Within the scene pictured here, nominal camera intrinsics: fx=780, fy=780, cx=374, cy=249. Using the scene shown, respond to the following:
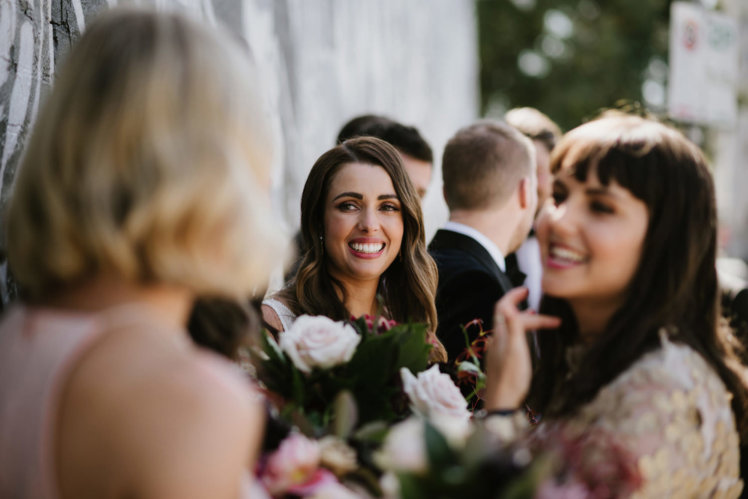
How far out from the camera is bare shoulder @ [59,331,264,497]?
3.64 feet

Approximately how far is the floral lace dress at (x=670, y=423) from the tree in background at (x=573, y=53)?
1828 centimetres

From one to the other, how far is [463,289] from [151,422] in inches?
105

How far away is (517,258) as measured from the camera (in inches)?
212

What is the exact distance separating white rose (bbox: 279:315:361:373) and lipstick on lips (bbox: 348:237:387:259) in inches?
48.6

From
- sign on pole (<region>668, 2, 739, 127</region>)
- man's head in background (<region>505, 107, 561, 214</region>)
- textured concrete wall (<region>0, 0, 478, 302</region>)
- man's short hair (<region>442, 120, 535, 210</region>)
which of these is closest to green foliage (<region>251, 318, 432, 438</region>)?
textured concrete wall (<region>0, 0, 478, 302</region>)

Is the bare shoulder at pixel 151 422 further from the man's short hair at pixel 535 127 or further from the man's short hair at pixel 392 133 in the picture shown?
the man's short hair at pixel 535 127

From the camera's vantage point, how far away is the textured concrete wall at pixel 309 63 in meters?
2.28

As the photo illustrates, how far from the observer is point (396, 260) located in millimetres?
3469

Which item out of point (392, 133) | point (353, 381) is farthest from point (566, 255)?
point (392, 133)

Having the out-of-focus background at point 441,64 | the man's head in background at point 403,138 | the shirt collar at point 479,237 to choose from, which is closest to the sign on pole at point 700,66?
the out-of-focus background at point 441,64

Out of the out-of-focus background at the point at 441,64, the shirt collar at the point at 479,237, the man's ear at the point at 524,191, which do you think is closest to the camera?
the out-of-focus background at the point at 441,64

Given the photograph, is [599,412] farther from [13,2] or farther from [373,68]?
[373,68]

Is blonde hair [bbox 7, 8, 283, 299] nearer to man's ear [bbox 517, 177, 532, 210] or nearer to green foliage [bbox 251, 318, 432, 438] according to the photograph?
green foliage [bbox 251, 318, 432, 438]

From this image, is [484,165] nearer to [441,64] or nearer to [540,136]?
[540,136]
